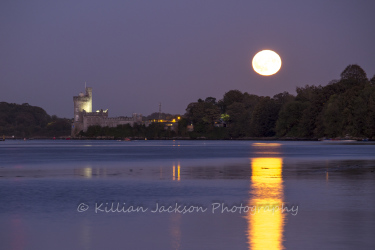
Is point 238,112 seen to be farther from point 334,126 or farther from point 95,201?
point 95,201

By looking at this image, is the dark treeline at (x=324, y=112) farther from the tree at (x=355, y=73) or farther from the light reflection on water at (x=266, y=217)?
the light reflection on water at (x=266, y=217)

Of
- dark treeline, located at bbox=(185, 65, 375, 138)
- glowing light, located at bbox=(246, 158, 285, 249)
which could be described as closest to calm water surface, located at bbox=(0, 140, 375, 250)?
glowing light, located at bbox=(246, 158, 285, 249)

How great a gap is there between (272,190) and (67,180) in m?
10.1

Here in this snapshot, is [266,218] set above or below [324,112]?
below

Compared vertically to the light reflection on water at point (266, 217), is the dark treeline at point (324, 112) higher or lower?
higher

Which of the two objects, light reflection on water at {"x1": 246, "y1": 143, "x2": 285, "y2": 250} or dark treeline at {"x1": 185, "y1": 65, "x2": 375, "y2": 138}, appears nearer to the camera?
light reflection on water at {"x1": 246, "y1": 143, "x2": 285, "y2": 250}

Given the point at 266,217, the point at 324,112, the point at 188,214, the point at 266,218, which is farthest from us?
the point at 324,112

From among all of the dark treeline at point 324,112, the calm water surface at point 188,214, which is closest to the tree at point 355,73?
the dark treeline at point 324,112

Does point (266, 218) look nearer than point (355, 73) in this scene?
Yes

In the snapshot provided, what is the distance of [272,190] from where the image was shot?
22328 millimetres

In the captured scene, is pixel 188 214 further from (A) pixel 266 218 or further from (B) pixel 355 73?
(B) pixel 355 73

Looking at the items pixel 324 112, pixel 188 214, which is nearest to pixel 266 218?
pixel 188 214

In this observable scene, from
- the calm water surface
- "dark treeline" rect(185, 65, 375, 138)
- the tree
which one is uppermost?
the tree

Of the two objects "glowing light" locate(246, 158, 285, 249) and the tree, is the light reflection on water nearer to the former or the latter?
"glowing light" locate(246, 158, 285, 249)
